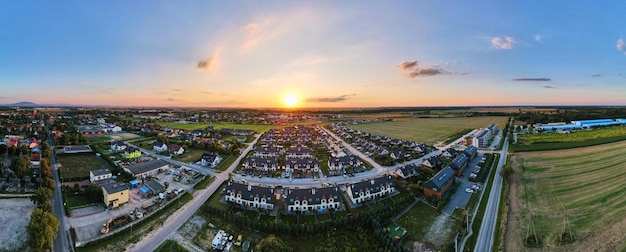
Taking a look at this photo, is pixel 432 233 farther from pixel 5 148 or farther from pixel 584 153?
pixel 5 148

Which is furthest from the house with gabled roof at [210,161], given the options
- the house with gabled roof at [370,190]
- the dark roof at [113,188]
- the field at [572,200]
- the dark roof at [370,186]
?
the field at [572,200]

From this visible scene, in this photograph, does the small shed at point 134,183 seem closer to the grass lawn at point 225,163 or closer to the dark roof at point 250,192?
the grass lawn at point 225,163

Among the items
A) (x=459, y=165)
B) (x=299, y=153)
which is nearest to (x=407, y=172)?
(x=459, y=165)

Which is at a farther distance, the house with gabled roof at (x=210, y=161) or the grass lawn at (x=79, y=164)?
the house with gabled roof at (x=210, y=161)

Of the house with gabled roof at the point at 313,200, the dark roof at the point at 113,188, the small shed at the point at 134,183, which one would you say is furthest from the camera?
the small shed at the point at 134,183

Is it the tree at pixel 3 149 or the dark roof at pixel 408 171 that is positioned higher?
the tree at pixel 3 149

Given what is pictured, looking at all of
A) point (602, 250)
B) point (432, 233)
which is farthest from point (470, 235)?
point (602, 250)
